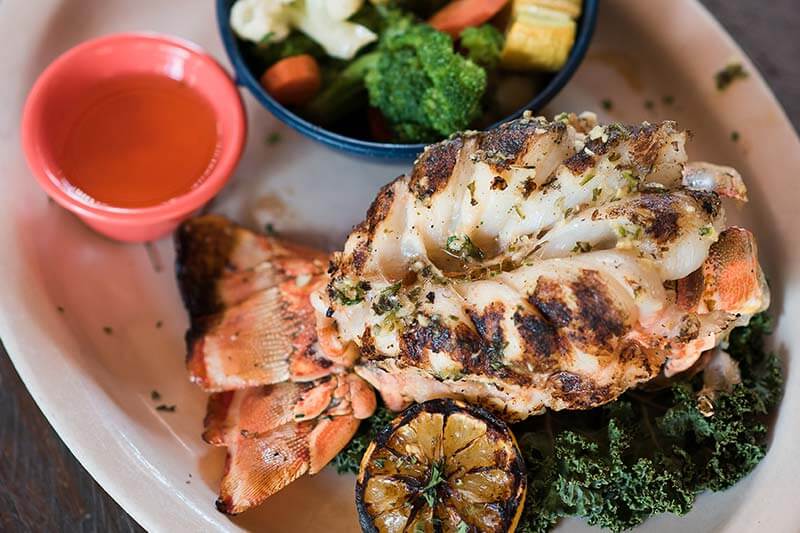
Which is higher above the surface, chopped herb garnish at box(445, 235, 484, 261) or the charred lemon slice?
chopped herb garnish at box(445, 235, 484, 261)

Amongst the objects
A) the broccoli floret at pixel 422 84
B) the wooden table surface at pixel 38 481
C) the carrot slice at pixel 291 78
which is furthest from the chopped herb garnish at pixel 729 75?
the wooden table surface at pixel 38 481

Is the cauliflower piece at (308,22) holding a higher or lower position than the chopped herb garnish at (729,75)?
lower

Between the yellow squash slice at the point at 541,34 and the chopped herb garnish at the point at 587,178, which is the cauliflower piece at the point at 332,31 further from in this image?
the chopped herb garnish at the point at 587,178

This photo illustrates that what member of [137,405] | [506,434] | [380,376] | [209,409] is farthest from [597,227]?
[137,405]

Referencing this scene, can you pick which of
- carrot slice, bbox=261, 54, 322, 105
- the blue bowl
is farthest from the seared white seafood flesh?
carrot slice, bbox=261, 54, 322, 105

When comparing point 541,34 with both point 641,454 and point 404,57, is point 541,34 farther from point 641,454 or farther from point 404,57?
point 641,454

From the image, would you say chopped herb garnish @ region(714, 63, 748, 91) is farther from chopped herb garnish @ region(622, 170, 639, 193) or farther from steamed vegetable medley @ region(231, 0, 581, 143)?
chopped herb garnish @ region(622, 170, 639, 193)
